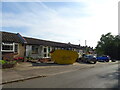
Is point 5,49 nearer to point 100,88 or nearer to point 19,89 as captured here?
point 19,89

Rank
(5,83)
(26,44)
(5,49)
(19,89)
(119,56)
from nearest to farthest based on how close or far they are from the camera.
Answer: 1. (19,89)
2. (5,83)
3. (5,49)
4. (26,44)
5. (119,56)

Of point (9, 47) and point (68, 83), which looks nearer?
point (68, 83)

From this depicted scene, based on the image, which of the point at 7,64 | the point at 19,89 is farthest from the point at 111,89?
the point at 7,64

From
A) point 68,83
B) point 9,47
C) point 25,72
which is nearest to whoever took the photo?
point 68,83

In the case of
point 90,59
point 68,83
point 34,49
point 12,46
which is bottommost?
point 68,83

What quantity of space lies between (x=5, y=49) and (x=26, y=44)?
4.53 meters

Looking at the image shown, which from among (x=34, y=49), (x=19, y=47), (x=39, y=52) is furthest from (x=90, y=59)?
(x=19, y=47)

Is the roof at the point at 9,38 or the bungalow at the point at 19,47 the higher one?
the roof at the point at 9,38

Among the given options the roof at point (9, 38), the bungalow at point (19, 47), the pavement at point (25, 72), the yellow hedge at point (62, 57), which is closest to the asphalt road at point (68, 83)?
the pavement at point (25, 72)

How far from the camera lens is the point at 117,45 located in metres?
49.3

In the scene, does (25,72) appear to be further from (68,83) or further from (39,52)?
(39,52)

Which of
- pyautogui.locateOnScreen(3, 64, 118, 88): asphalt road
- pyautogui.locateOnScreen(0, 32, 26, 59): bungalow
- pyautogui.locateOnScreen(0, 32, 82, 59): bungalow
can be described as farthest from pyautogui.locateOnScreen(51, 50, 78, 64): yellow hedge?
pyautogui.locateOnScreen(3, 64, 118, 88): asphalt road

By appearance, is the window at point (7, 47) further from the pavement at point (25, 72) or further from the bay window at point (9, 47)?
the pavement at point (25, 72)

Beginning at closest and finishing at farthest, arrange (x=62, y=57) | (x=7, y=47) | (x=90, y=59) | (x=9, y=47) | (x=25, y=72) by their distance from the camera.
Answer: (x=25, y=72), (x=7, y=47), (x=9, y=47), (x=62, y=57), (x=90, y=59)
